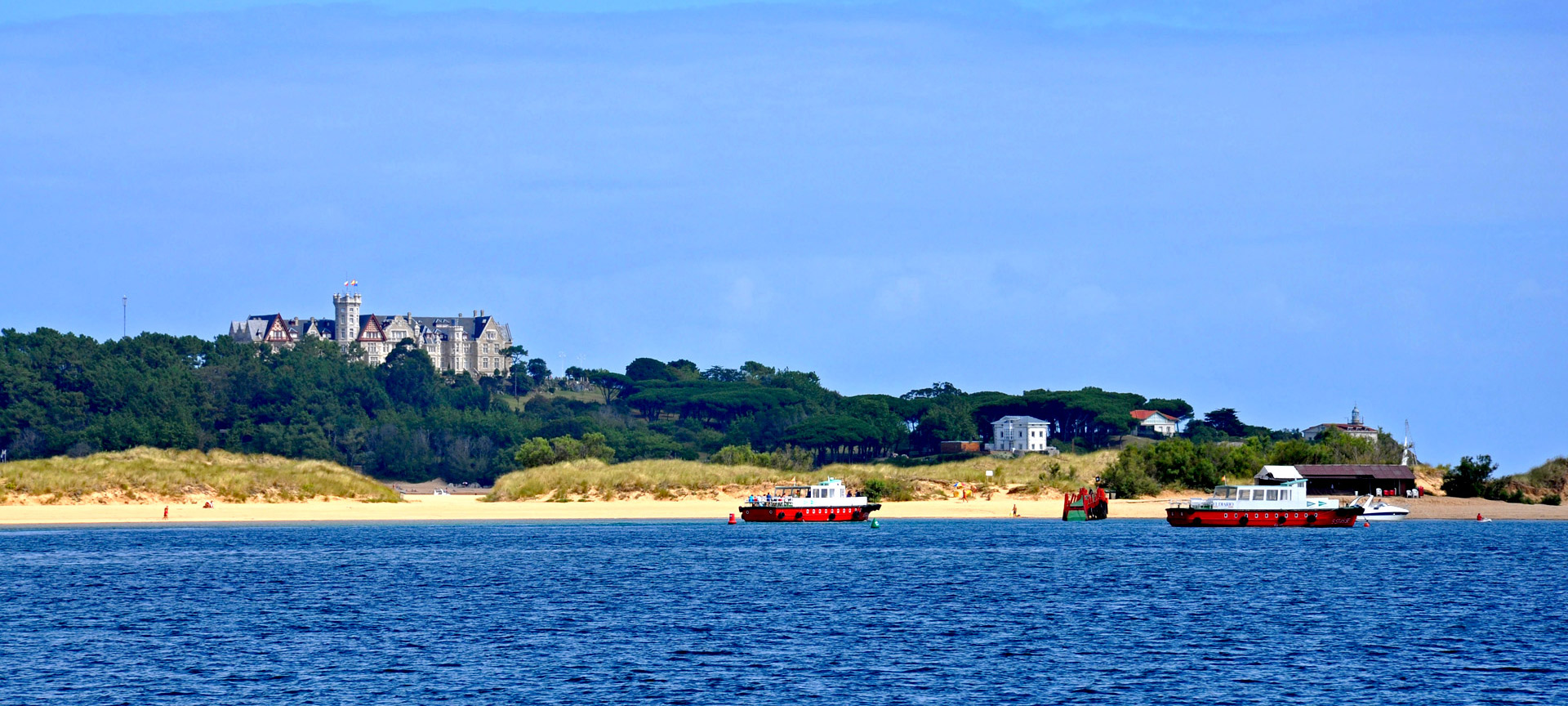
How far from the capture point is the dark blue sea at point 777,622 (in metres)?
33.5

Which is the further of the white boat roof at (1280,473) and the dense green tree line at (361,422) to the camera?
the dense green tree line at (361,422)

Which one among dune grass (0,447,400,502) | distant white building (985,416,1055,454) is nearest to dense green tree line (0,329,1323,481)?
distant white building (985,416,1055,454)

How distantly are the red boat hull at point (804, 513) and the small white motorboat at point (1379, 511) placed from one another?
A: 29.5 metres

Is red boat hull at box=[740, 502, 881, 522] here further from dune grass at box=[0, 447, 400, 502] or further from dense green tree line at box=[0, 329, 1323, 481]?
dense green tree line at box=[0, 329, 1323, 481]

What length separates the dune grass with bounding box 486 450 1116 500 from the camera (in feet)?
348

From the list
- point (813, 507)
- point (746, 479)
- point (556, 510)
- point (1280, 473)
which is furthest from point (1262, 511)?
point (556, 510)

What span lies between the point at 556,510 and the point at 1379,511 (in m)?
49.9

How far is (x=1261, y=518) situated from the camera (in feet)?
283

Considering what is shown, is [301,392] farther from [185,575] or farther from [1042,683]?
[1042,683]

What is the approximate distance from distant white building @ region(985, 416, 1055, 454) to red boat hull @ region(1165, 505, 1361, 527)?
9953cm

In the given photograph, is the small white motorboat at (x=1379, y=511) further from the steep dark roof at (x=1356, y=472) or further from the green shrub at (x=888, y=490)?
the green shrub at (x=888, y=490)

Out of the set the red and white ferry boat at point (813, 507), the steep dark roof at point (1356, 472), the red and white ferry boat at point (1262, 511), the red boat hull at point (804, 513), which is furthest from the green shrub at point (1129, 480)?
the red boat hull at point (804, 513)

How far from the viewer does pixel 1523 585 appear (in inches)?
2156

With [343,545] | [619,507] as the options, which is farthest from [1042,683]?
[619,507]
